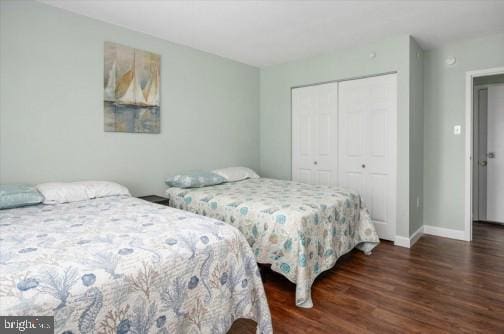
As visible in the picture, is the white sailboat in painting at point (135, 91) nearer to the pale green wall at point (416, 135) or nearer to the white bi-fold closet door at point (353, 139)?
the white bi-fold closet door at point (353, 139)

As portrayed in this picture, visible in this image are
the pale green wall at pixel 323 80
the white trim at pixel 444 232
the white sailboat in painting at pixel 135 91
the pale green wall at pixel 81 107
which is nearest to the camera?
the pale green wall at pixel 81 107

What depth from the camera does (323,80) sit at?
397cm

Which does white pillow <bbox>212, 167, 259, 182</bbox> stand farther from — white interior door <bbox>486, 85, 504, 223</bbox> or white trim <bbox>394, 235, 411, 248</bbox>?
white interior door <bbox>486, 85, 504, 223</bbox>

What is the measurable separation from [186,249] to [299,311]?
42.4 inches

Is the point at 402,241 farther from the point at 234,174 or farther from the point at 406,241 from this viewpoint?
the point at 234,174

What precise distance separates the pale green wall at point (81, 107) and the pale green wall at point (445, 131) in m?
2.78

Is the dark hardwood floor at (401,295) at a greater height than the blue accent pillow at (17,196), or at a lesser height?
lesser

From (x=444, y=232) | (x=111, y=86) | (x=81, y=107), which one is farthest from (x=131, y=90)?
(x=444, y=232)

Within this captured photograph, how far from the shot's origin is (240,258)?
164 cm

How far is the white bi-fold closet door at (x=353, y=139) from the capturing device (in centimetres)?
350

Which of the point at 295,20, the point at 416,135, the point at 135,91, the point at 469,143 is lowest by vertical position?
the point at 469,143

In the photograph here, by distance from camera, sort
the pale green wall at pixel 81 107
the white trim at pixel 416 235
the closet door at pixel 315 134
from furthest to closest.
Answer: the closet door at pixel 315 134 → the white trim at pixel 416 235 → the pale green wall at pixel 81 107

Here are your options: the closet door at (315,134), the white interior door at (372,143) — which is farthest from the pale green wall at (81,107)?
the white interior door at (372,143)

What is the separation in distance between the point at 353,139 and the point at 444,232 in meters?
1.64
